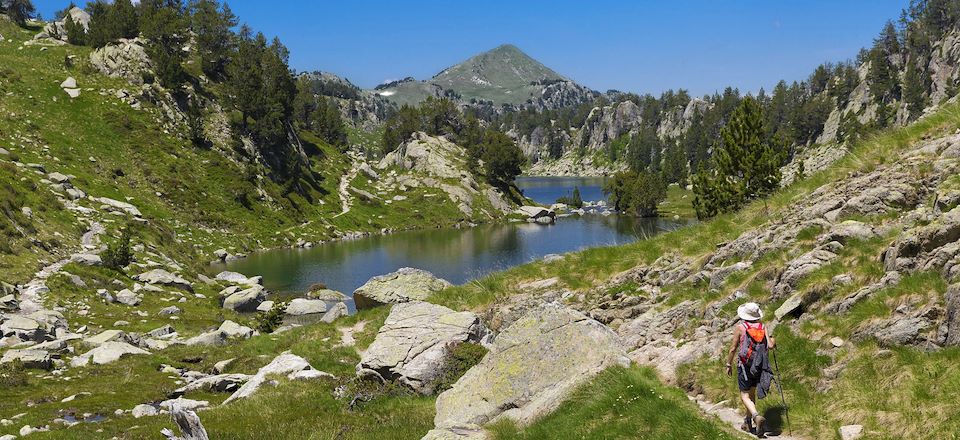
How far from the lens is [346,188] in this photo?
5940 inches

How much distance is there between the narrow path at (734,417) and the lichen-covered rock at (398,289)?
25597 millimetres

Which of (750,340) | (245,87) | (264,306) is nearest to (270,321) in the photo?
(264,306)

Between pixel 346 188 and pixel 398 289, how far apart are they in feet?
384

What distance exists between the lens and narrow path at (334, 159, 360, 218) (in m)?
139

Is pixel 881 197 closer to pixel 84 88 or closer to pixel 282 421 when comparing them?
pixel 282 421

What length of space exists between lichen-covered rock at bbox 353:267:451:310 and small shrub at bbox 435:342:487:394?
14.4 m

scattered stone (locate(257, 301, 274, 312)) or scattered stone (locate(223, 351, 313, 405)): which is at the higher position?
scattered stone (locate(223, 351, 313, 405))

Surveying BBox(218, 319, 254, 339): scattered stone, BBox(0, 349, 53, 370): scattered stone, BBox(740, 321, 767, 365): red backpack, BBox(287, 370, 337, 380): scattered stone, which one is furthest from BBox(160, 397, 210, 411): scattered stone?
BBox(740, 321, 767, 365): red backpack

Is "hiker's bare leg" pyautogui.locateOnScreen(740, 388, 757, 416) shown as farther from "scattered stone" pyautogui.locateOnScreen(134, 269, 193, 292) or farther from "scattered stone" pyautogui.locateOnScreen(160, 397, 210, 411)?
"scattered stone" pyautogui.locateOnScreen(134, 269, 193, 292)

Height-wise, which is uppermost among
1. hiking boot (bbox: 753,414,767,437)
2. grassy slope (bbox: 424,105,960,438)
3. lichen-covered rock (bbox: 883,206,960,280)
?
lichen-covered rock (bbox: 883,206,960,280)

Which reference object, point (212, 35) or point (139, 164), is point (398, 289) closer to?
point (139, 164)

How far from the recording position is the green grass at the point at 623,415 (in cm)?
1155

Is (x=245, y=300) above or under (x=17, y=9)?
under

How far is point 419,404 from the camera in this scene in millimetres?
20688
